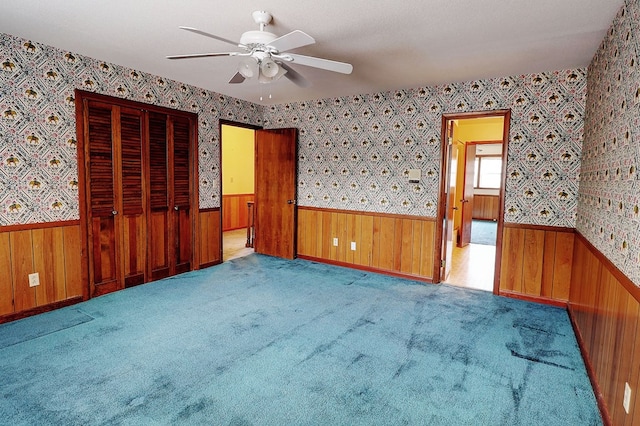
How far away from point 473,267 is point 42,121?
216 inches

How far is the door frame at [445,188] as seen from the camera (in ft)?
13.2

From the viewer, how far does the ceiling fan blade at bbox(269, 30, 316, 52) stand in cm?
213

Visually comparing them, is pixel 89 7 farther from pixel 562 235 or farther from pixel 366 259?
pixel 562 235

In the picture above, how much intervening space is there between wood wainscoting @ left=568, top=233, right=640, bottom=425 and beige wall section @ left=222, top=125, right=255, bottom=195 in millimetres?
6968

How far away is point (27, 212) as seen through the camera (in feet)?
10.6

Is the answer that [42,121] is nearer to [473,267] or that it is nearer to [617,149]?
[617,149]

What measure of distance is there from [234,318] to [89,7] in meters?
2.64

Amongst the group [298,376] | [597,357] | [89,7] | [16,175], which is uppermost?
[89,7]

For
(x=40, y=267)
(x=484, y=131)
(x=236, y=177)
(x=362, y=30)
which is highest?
(x=484, y=131)

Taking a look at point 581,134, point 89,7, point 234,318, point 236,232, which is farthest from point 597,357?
point 236,232

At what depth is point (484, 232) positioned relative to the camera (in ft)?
28.7

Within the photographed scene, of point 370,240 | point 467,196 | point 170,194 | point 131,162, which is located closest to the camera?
point 131,162

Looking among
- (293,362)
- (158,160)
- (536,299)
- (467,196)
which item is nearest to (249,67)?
(293,362)

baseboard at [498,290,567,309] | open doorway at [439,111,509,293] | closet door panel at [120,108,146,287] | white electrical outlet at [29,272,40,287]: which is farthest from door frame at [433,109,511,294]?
white electrical outlet at [29,272,40,287]
